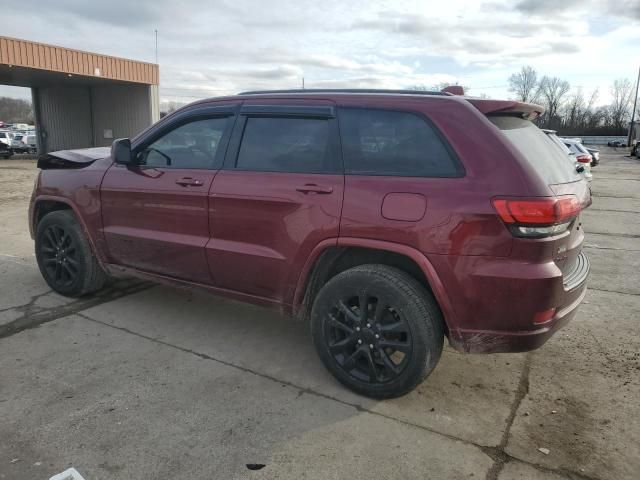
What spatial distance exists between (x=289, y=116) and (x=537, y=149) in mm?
1560

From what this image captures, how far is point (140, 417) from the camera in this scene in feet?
9.39

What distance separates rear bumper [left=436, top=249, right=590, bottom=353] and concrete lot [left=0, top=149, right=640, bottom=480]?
50 centimetres

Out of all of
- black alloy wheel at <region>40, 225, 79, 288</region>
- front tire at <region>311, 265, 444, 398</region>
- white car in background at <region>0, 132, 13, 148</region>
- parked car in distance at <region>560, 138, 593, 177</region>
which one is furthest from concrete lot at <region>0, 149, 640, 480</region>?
white car in background at <region>0, 132, 13, 148</region>

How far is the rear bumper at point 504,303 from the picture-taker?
8.56 ft

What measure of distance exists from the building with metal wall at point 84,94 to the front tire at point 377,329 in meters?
21.7

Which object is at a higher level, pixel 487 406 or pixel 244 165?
pixel 244 165

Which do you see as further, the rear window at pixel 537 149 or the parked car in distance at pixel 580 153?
the parked car in distance at pixel 580 153

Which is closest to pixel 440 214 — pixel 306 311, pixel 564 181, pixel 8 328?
pixel 564 181

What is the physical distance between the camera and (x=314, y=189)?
3115mm

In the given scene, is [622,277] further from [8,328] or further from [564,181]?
[8,328]

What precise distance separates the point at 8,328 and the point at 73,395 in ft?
4.68

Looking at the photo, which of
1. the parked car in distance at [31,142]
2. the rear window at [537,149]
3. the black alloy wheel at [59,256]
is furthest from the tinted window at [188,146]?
the parked car in distance at [31,142]

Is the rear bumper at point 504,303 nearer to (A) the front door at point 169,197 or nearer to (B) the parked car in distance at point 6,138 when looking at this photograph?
(A) the front door at point 169,197

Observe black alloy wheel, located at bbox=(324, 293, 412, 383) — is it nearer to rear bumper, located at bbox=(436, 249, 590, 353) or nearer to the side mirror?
rear bumper, located at bbox=(436, 249, 590, 353)
